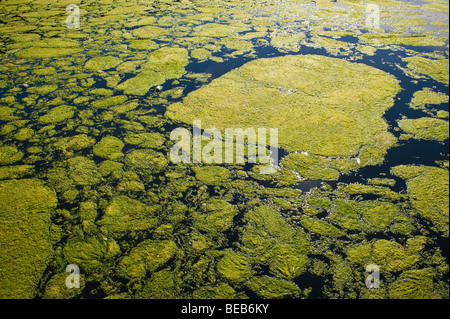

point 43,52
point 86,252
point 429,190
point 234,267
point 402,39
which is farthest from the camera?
point 402,39

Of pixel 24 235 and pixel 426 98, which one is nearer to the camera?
pixel 24 235

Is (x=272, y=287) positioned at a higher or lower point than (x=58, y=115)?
lower

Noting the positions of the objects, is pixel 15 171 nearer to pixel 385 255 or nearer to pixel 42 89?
pixel 42 89

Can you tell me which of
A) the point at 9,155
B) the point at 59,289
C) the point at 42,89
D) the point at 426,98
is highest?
the point at 426,98

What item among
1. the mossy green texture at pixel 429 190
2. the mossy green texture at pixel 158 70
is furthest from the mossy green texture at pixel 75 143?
the mossy green texture at pixel 429 190

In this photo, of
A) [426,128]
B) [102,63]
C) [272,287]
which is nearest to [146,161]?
[272,287]

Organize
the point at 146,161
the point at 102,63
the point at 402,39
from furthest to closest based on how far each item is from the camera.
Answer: the point at 402,39 → the point at 102,63 → the point at 146,161

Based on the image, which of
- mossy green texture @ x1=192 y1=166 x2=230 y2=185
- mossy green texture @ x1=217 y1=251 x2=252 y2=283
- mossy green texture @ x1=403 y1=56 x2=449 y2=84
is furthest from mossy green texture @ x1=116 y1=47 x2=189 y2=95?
mossy green texture @ x1=403 y1=56 x2=449 y2=84

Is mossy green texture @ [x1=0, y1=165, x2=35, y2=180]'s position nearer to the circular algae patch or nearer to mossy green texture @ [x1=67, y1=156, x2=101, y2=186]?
mossy green texture @ [x1=67, y1=156, x2=101, y2=186]
